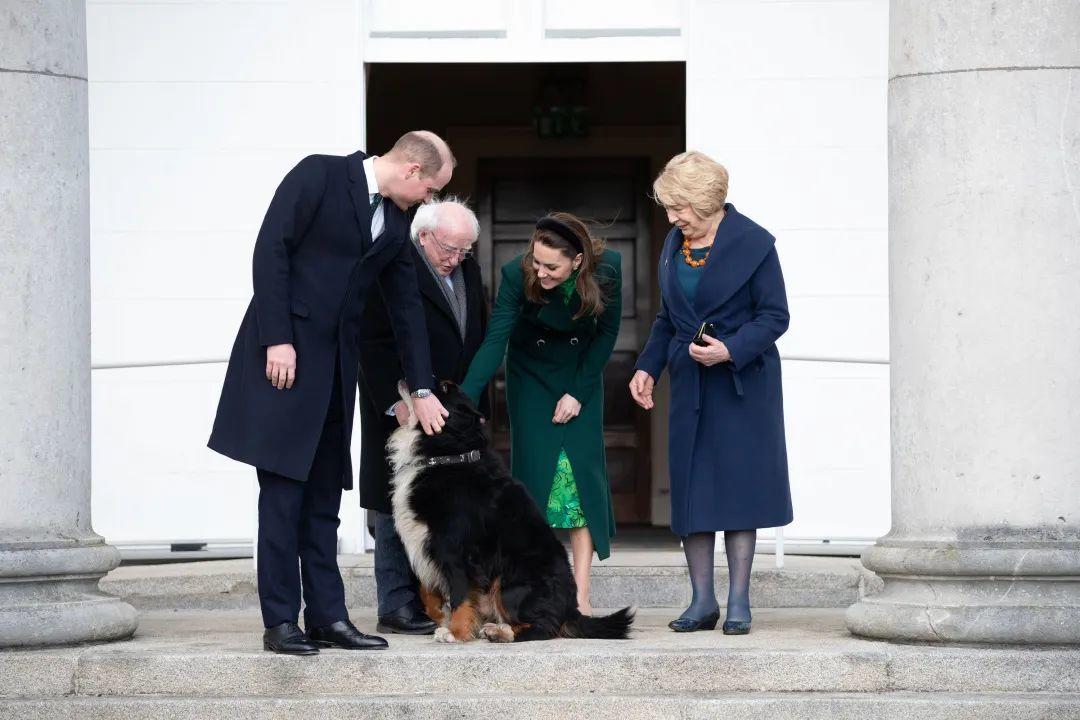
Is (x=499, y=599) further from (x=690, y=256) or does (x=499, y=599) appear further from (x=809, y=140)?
(x=809, y=140)

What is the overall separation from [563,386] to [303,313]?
1.43 meters

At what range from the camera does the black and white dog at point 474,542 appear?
576 centimetres

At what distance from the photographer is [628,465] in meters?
11.8

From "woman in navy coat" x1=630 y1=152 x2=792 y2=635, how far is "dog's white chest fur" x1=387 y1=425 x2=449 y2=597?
870mm

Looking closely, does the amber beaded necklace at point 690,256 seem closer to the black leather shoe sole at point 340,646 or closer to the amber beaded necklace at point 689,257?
the amber beaded necklace at point 689,257

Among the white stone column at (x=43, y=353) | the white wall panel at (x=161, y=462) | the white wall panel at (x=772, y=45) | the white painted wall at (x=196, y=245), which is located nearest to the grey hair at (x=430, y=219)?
the white stone column at (x=43, y=353)

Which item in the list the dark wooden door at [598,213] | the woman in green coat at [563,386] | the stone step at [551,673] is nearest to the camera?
the stone step at [551,673]

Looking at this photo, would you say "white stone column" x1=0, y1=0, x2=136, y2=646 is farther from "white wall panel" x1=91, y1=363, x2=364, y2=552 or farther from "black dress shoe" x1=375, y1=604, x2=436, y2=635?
"white wall panel" x1=91, y1=363, x2=364, y2=552

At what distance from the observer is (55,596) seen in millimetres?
5703

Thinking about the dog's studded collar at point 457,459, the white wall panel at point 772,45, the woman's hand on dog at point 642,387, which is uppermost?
the white wall panel at point 772,45

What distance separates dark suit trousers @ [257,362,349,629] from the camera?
544cm

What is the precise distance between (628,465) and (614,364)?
0.71 m

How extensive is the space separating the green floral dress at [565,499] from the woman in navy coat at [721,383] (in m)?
0.49

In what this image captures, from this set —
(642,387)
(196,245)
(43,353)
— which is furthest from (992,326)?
(196,245)
